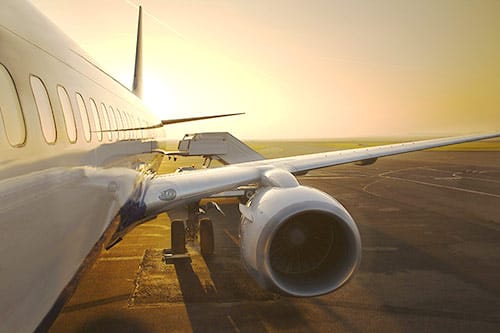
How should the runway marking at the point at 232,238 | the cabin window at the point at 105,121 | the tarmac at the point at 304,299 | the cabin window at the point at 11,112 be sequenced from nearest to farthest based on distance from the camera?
the cabin window at the point at 11,112 → the cabin window at the point at 105,121 → the tarmac at the point at 304,299 → the runway marking at the point at 232,238

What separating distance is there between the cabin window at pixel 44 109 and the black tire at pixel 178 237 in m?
6.70

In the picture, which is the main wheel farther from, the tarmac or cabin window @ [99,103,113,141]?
cabin window @ [99,103,113,141]

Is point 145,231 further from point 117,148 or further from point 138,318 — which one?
point 117,148

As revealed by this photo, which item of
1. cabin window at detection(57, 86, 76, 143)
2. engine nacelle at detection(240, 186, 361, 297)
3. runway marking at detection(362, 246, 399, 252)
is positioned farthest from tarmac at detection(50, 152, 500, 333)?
cabin window at detection(57, 86, 76, 143)

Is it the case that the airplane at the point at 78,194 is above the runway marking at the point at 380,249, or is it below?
above

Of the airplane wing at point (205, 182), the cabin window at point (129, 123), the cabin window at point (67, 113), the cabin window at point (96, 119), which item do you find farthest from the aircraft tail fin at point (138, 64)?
the cabin window at point (67, 113)

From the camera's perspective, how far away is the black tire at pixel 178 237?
953 centimetres

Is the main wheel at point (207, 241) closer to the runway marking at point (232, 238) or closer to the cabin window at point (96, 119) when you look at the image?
the runway marking at point (232, 238)

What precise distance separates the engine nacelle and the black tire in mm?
4014

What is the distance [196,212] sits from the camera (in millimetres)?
10219

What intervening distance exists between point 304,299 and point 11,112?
575 centimetres

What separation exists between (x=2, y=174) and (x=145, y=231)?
10.7 metres

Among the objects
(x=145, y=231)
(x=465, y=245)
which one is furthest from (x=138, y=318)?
(x=465, y=245)

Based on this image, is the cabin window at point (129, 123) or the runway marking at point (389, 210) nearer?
the cabin window at point (129, 123)
